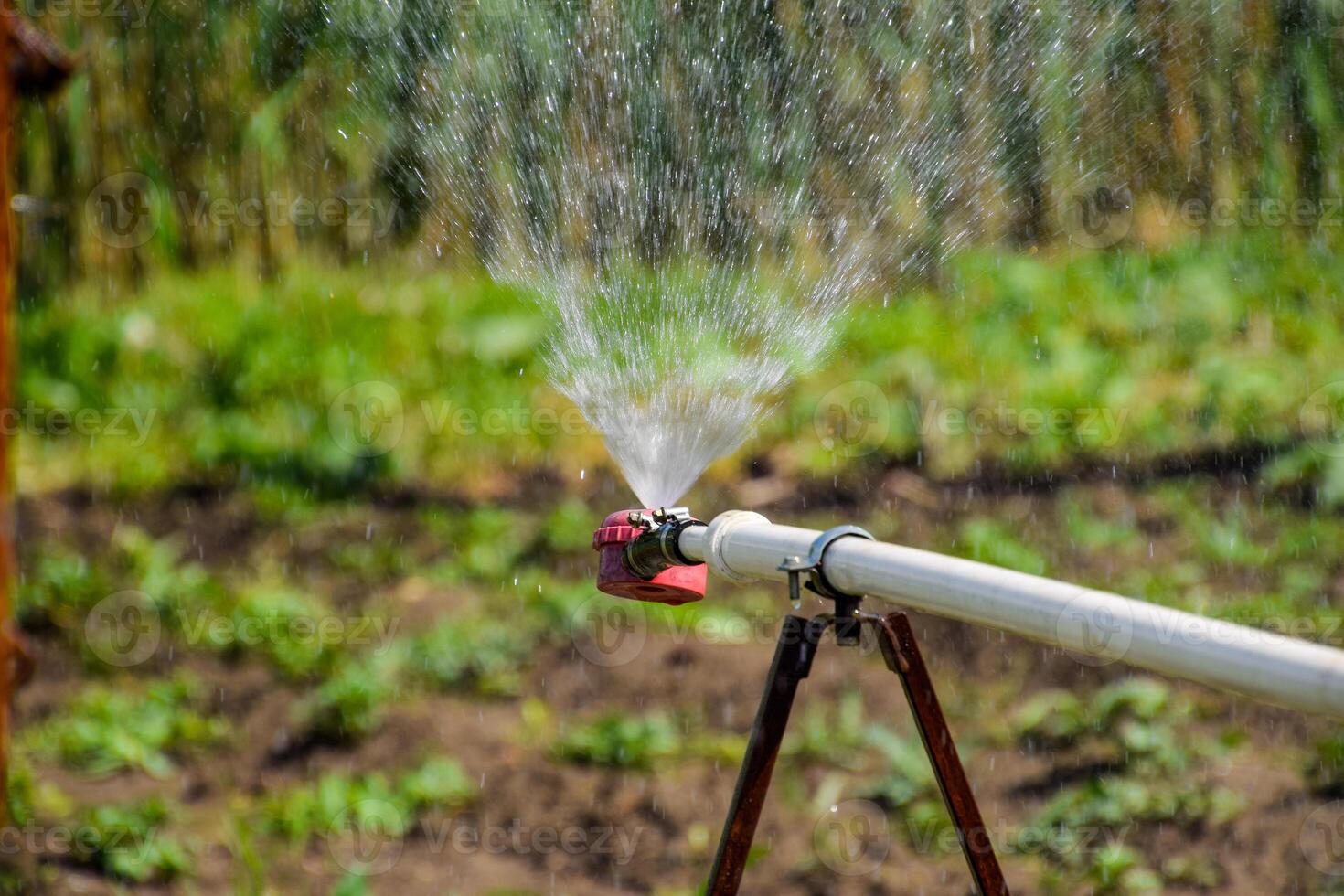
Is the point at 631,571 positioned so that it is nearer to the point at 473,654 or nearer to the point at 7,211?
the point at 7,211

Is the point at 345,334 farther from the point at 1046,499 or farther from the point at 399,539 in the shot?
the point at 1046,499

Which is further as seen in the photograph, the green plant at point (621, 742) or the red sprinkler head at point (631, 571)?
the green plant at point (621, 742)

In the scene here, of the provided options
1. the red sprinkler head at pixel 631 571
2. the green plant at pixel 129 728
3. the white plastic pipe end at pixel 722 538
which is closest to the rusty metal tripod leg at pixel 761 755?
the white plastic pipe end at pixel 722 538

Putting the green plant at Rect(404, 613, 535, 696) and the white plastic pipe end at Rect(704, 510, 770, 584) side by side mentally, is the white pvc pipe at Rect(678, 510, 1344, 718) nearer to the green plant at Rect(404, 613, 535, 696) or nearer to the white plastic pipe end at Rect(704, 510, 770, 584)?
the white plastic pipe end at Rect(704, 510, 770, 584)

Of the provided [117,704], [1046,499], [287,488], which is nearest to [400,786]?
[117,704]

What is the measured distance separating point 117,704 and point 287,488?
1280mm

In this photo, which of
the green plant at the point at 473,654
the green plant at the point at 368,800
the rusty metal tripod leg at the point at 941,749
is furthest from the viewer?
the green plant at the point at 473,654

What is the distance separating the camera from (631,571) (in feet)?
6.99

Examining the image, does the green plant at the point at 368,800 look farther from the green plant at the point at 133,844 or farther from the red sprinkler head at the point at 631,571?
the red sprinkler head at the point at 631,571

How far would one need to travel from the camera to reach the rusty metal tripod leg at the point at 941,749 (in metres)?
1.71

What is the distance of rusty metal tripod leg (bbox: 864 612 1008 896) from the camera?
5.60 ft

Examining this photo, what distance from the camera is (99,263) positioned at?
245 inches

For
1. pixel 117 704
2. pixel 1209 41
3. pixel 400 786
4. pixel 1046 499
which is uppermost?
pixel 1209 41

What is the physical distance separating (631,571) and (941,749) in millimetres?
617
